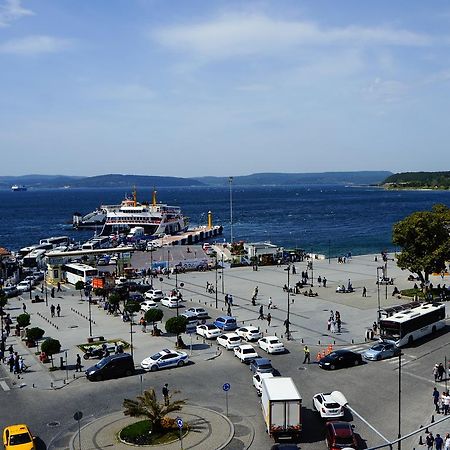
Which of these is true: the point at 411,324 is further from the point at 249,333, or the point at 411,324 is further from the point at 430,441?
the point at 430,441

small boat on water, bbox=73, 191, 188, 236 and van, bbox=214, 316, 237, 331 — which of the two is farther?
small boat on water, bbox=73, 191, 188, 236

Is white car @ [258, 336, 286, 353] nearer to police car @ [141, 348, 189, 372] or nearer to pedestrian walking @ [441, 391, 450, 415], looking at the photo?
police car @ [141, 348, 189, 372]

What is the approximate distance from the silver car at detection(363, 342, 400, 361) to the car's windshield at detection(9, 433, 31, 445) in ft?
55.1

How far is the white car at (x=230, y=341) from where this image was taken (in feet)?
106

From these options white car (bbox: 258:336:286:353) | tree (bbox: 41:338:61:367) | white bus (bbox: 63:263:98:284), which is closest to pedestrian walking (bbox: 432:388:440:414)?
white car (bbox: 258:336:286:353)

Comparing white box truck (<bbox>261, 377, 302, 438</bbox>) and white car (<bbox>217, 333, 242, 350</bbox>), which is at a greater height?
white box truck (<bbox>261, 377, 302, 438</bbox>)

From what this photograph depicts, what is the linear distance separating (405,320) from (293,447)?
15912 millimetres

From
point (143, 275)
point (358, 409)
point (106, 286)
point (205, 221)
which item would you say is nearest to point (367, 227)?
point (205, 221)

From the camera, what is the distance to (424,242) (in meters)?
44.5

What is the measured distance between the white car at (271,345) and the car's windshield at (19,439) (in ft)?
47.4

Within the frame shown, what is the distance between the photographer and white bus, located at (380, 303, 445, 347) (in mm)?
32031

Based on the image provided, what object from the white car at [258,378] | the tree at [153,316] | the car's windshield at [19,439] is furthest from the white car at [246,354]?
the car's windshield at [19,439]

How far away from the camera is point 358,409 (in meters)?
23.0

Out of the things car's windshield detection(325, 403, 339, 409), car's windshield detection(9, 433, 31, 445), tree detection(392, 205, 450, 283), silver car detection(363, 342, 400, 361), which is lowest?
silver car detection(363, 342, 400, 361)
